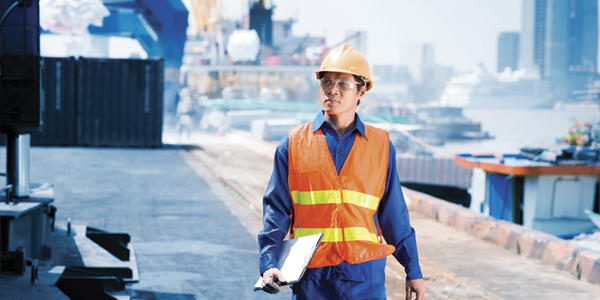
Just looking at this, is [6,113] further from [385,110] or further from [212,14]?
[385,110]

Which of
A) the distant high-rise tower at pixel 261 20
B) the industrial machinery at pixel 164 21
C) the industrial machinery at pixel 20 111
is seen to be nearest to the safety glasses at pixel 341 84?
the industrial machinery at pixel 20 111

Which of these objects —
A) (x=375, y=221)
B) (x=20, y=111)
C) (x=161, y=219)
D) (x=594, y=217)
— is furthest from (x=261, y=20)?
(x=375, y=221)

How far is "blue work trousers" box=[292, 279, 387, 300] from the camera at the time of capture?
2256mm

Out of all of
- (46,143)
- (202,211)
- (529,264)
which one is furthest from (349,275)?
(46,143)

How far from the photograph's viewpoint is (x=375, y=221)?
247 cm

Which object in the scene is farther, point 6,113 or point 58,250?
point 58,250

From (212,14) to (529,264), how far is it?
8526 cm

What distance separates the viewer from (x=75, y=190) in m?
11.4

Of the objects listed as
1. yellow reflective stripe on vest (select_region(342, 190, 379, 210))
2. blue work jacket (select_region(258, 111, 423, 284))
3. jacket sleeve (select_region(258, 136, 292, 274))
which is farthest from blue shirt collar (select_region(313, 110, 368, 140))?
yellow reflective stripe on vest (select_region(342, 190, 379, 210))

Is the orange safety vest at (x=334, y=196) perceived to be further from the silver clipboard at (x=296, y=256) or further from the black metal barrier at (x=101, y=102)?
the black metal barrier at (x=101, y=102)

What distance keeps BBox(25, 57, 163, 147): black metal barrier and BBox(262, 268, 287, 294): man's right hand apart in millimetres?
13737

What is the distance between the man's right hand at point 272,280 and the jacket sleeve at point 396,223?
1.77 feet

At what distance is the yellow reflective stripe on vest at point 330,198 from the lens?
2.35 m

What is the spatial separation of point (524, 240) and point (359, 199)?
4984mm
